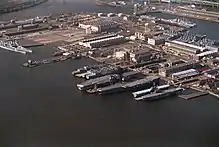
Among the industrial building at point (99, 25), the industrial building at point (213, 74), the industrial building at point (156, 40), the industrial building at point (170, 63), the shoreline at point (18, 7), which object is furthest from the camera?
the shoreline at point (18, 7)

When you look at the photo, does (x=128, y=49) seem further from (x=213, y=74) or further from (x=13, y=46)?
(x=13, y=46)

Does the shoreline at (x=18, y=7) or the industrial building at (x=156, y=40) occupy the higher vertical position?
the shoreline at (x=18, y=7)

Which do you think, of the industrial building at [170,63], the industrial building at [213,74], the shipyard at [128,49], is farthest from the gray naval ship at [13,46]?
the industrial building at [213,74]

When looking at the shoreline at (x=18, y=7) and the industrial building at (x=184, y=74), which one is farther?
the shoreline at (x=18, y=7)

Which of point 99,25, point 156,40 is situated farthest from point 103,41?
point 99,25

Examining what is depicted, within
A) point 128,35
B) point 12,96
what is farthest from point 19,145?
point 128,35

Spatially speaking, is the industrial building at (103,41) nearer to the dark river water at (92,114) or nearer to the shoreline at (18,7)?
the dark river water at (92,114)

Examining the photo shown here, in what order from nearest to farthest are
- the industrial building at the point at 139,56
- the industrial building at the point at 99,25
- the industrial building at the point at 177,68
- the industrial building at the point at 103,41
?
the industrial building at the point at 177,68
the industrial building at the point at 139,56
the industrial building at the point at 103,41
the industrial building at the point at 99,25
